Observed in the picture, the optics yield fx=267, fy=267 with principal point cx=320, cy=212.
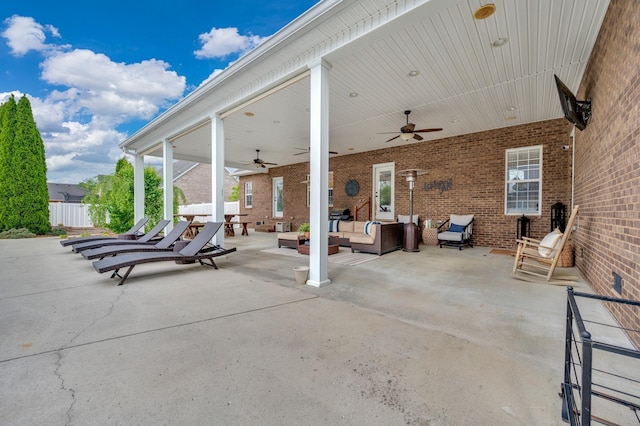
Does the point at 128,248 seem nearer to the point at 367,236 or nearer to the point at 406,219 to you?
the point at 367,236

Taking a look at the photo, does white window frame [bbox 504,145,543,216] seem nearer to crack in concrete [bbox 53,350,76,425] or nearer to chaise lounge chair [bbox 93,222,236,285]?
chaise lounge chair [bbox 93,222,236,285]

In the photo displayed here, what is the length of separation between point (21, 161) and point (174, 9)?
850 cm

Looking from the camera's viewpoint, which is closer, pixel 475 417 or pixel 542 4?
pixel 475 417

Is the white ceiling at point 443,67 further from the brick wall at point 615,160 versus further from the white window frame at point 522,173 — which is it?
the white window frame at point 522,173

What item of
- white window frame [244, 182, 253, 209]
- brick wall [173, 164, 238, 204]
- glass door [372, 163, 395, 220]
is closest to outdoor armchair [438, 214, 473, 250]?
glass door [372, 163, 395, 220]

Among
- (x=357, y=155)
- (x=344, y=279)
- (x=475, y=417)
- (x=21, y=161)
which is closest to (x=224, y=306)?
(x=344, y=279)

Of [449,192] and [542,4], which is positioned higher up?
[542,4]

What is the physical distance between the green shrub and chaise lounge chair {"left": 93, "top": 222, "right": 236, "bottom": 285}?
28.0ft

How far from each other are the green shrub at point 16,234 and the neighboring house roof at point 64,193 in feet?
50.3

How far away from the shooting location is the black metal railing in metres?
0.84

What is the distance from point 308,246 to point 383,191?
462 centimetres

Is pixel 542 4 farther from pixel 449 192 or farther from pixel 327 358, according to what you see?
pixel 449 192

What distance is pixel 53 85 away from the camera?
1067 centimetres

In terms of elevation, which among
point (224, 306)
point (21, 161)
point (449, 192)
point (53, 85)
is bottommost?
point (224, 306)
